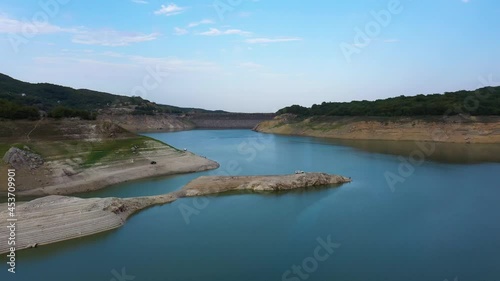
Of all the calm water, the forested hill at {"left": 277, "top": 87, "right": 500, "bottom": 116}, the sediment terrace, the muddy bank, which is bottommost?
the calm water

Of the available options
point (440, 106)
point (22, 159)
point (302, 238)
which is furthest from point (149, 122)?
point (302, 238)

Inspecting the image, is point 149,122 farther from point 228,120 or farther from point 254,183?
point 254,183

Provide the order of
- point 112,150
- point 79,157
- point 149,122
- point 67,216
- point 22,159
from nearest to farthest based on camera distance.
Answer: point 67,216
point 22,159
point 79,157
point 112,150
point 149,122

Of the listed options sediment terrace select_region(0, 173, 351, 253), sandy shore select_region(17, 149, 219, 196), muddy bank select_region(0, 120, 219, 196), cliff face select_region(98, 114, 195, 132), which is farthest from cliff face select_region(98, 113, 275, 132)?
sediment terrace select_region(0, 173, 351, 253)

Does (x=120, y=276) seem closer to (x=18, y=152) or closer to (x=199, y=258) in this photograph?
(x=199, y=258)

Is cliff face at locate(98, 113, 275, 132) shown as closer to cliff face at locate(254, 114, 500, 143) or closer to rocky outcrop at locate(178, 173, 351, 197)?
cliff face at locate(254, 114, 500, 143)

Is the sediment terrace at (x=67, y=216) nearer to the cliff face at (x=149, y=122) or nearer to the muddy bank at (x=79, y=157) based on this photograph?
the muddy bank at (x=79, y=157)
